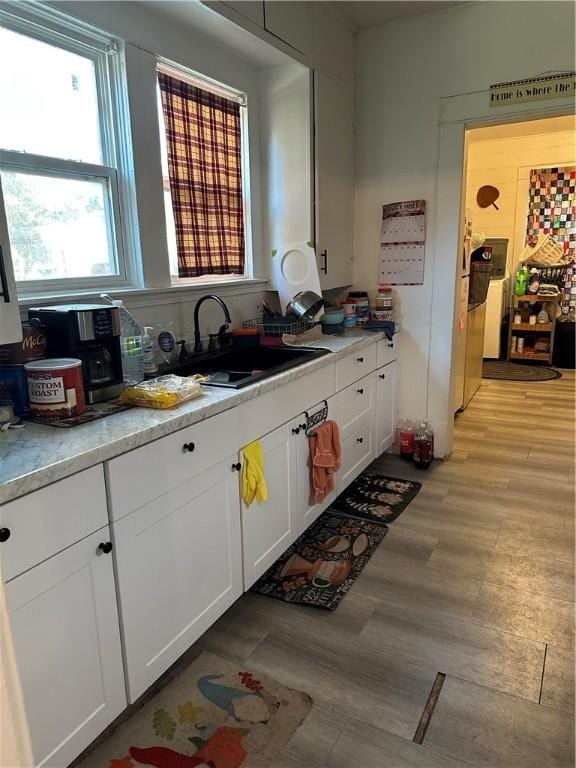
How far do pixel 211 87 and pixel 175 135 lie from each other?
0.40 m

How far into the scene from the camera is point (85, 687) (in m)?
1.36

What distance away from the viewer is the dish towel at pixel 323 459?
2.46 metres

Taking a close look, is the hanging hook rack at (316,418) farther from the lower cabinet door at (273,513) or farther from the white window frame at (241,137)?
the white window frame at (241,137)

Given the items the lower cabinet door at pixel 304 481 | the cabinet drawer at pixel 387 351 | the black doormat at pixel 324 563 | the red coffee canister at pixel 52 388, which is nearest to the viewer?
the red coffee canister at pixel 52 388

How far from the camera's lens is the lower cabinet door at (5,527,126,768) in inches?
47.4

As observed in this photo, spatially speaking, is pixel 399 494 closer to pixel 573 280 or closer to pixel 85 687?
pixel 85 687

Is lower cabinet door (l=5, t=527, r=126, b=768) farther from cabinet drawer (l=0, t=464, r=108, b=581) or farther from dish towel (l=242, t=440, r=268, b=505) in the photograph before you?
dish towel (l=242, t=440, r=268, b=505)

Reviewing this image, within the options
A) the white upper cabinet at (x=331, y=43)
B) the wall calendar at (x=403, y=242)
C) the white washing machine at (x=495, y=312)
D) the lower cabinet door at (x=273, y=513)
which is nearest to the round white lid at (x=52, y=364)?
the lower cabinet door at (x=273, y=513)

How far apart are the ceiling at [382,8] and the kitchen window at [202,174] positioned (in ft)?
2.69

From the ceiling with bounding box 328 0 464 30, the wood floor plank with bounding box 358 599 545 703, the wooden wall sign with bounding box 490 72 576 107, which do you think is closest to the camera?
the wood floor plank with bounding box 358 599 545 703

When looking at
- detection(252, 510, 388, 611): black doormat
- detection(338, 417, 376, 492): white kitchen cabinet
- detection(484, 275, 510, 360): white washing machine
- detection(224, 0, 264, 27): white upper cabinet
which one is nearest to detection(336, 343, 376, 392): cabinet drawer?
detection(338, 417, 376, 492): white kitchen cabinet

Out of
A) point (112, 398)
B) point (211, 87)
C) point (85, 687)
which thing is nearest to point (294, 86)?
point (211, 87)

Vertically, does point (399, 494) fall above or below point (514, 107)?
below

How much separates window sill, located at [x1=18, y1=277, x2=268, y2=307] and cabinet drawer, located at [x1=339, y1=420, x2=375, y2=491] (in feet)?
3.28
